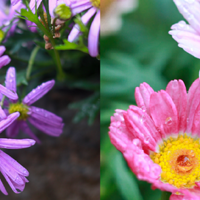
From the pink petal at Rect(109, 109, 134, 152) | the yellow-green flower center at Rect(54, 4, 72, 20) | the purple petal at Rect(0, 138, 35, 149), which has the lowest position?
the purple petal at Rect(0, 138, 35, 149)

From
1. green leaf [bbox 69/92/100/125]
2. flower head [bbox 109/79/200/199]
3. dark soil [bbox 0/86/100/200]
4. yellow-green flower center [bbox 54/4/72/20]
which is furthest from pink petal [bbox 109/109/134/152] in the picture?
dark soil [bbox 0/86/100/200]

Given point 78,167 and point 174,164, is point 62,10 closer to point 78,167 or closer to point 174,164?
point 174,164

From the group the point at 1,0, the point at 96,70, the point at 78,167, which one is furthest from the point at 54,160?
the point at 1,0

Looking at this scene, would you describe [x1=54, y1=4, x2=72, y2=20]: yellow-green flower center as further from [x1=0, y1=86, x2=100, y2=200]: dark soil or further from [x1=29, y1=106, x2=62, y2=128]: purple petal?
[x1=0, y1=86, x2=100, y2=200]: dark soil

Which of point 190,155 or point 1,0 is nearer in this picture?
point 190,155

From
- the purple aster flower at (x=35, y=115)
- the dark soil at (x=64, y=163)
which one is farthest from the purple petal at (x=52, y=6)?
the dark soil at (x=64, y=163)

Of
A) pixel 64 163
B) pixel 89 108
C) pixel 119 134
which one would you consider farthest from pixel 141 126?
pixel 64 163
